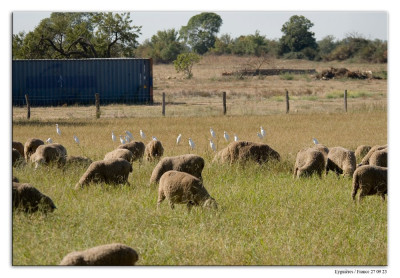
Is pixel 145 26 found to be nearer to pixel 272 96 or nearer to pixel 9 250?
pixel 9 250

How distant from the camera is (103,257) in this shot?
22.7 ft

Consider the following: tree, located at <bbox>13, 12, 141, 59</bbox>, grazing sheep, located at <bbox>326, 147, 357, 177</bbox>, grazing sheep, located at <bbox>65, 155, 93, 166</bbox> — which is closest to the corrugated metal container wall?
tree, located at <bbox>13, 12, 141, 59</bbox>

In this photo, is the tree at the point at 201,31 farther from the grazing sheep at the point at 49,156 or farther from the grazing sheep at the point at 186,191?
the grazing sheep at the point at 49,156

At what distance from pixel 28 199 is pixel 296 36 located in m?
4.79

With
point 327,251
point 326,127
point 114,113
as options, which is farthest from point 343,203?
point 114,113

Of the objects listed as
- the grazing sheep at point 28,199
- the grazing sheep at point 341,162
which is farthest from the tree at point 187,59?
the grazing sheep at point 28,199

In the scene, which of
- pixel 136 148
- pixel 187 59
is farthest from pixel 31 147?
pixel 187 59

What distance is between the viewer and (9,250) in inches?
318

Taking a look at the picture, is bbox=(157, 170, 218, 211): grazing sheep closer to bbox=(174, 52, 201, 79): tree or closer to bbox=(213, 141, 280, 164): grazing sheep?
bbox=(213, 141, 280, 164): grazing sheep

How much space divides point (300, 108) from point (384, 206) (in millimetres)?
18965

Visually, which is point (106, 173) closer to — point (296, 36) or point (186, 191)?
point (186, 191)

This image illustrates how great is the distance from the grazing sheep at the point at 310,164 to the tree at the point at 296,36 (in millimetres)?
1791

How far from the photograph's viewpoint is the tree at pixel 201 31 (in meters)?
10.1
